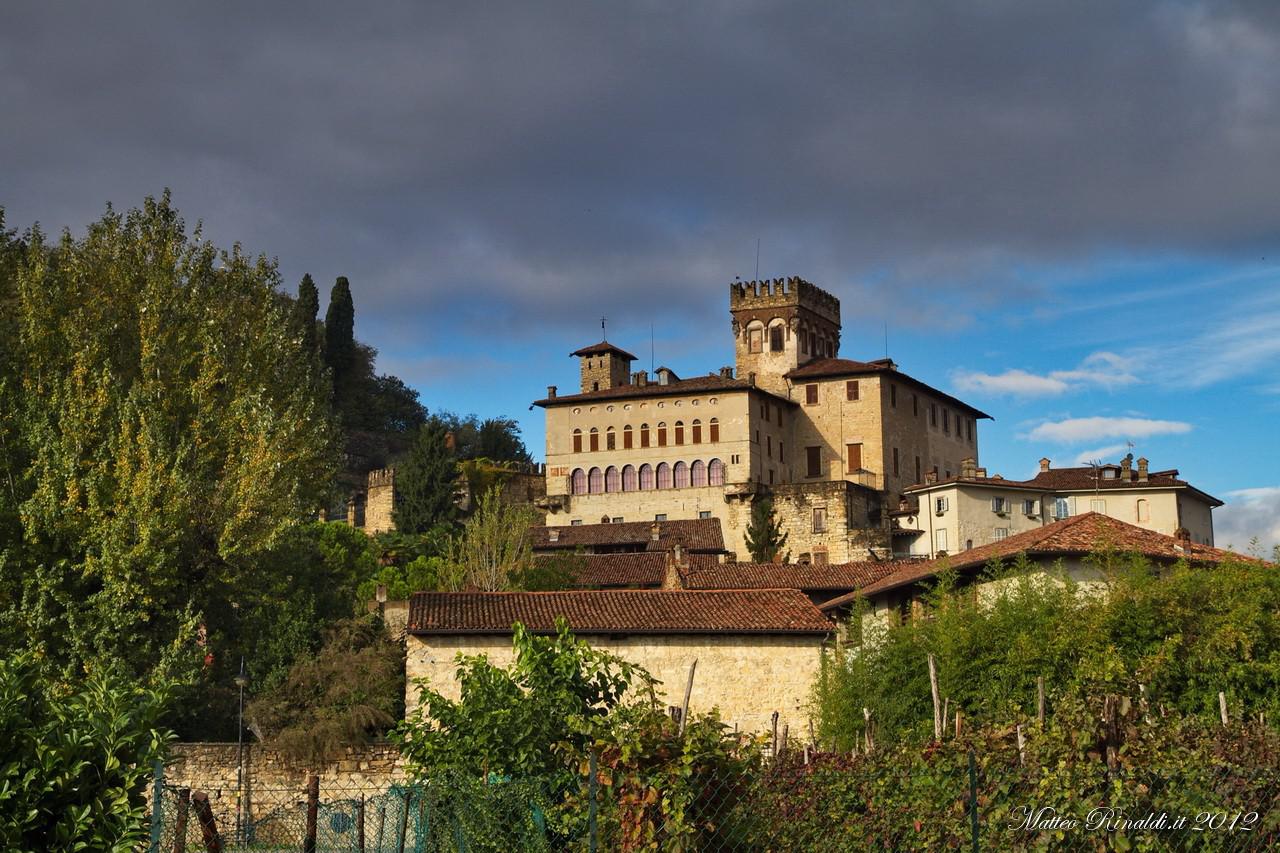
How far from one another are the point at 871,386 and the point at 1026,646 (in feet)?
171

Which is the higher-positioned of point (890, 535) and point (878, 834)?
point (890, 535)

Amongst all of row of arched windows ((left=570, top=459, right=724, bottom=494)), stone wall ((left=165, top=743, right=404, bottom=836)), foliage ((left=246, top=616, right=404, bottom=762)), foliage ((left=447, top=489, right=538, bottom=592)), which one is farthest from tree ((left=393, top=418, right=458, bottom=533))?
stone wall ((left=165, top=743, right=404, bottom=836))

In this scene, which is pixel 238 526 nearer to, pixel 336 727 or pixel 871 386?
pixel 336 727

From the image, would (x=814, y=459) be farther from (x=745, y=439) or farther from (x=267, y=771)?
(x=267, y=771)

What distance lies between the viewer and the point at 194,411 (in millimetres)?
25812

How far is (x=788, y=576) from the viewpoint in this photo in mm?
37719

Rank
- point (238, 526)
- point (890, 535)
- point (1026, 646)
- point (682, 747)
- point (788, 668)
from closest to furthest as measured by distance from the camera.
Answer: point (682, 747) < point (1026, 646) < point (238, 526) < point (788, 668) < point (890, 535)

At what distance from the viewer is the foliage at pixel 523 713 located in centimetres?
1060

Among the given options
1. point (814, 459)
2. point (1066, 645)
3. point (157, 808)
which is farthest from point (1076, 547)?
point (814, 459)

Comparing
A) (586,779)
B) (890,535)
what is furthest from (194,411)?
(890,535)

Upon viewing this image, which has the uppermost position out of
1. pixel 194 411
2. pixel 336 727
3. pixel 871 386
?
pixel 871 386

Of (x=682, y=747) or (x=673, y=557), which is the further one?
(x=673, y=557)

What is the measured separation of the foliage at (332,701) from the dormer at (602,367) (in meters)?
49.7

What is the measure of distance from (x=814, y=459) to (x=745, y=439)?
6.15m
